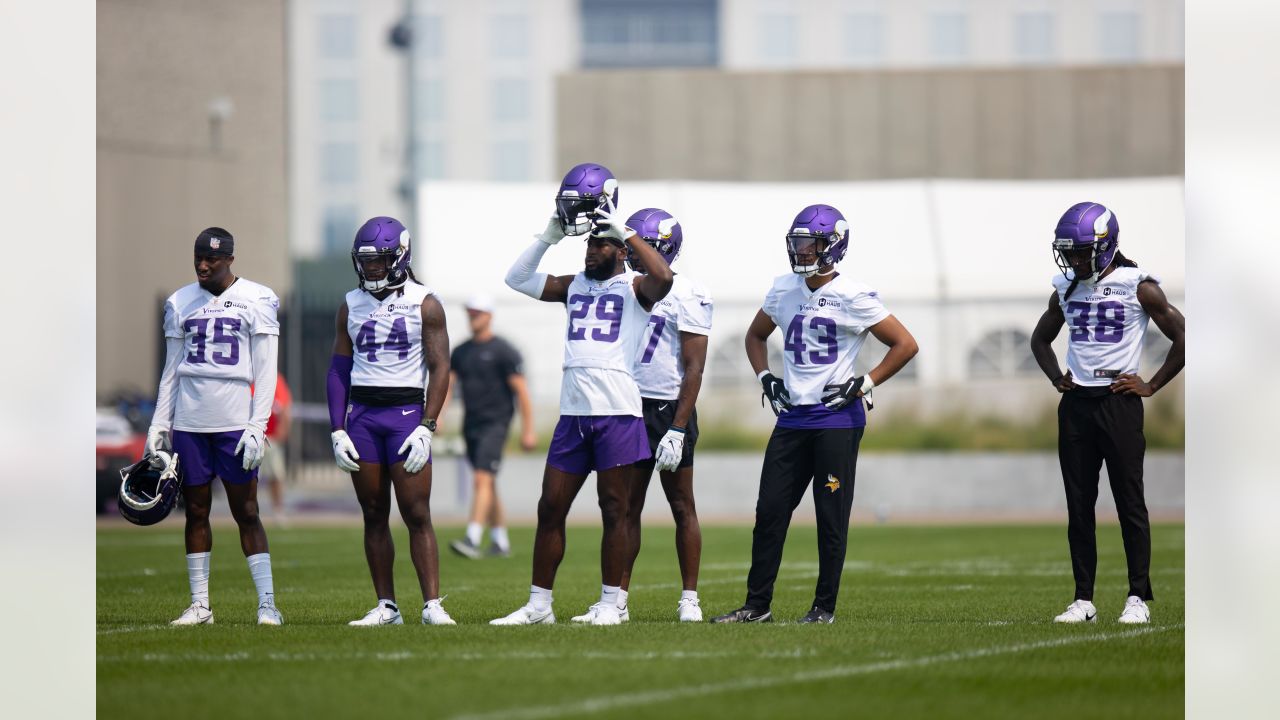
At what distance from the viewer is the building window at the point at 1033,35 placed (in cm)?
6284

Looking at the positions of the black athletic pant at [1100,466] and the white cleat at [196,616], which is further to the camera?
the black athletic pant at [1100,466]

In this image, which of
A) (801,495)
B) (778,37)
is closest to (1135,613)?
(801,495)

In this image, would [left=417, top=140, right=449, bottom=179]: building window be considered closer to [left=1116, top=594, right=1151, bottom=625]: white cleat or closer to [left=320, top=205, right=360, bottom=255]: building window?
[left=320, top=205, right=360, bottom=255]: building window

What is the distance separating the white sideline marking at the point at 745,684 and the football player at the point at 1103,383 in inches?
39.5

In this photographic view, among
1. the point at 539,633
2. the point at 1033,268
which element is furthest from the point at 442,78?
the point at 539,633

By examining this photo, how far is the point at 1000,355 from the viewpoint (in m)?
29.9

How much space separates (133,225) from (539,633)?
30931 millimetres

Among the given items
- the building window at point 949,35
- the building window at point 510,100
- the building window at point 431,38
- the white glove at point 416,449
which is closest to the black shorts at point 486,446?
the white glove at point 416,449

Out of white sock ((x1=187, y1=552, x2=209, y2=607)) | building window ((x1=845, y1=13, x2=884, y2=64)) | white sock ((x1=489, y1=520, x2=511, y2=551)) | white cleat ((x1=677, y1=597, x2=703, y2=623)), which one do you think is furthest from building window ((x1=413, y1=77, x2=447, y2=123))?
white cleat ((x1=677, y1=597, x2=703, y2=623))

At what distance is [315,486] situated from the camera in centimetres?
3200

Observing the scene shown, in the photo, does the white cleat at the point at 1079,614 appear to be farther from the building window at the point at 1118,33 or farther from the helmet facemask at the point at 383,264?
the building window at the point at 1118,33

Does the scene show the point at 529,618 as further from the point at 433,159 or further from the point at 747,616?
the point at 433,159
